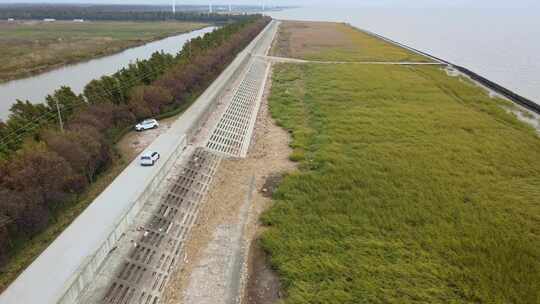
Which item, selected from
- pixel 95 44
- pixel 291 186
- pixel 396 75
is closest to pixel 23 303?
pixel 291 186

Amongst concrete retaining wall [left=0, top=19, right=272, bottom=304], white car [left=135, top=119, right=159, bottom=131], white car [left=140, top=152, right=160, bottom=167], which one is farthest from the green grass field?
white car [left=135, top=119, right=159, bottom=131]

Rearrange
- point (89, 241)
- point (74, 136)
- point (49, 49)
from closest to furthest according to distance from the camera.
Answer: point (89, 241)
point (74, 136)
point (49, 49)

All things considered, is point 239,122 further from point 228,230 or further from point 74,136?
point 228,230

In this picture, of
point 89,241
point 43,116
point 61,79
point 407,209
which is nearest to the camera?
point 89,241

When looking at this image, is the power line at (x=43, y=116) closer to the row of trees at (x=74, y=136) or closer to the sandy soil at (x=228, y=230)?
the row of trees at (x=74, y=136)

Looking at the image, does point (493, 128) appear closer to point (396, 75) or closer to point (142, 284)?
point (396, 75)

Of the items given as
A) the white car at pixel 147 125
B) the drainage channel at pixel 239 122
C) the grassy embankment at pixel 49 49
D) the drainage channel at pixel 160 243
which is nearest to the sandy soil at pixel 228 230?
the drainage channel at pixel 160 243

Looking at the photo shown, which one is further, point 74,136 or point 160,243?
point 74,136

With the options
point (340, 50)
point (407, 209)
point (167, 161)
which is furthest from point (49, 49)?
point (407, 209)
